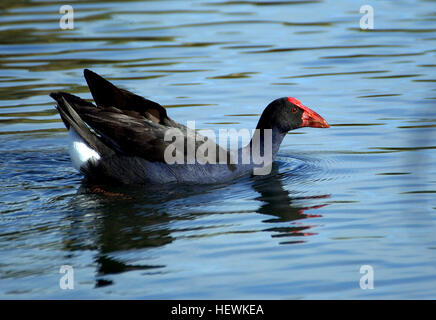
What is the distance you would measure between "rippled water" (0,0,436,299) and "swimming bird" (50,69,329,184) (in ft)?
0.61

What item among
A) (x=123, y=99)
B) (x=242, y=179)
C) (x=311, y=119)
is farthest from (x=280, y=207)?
(x=123, y=99)

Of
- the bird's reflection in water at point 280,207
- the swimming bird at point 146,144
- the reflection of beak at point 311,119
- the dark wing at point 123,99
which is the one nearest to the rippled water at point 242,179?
the bird's reflection in water at point 280,207

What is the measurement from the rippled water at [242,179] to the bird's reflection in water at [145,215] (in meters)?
0.02

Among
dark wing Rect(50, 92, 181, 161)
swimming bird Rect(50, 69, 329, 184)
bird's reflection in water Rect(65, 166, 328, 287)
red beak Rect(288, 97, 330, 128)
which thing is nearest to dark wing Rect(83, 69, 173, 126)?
swimming bird Rect(50, 69, 329, 184)

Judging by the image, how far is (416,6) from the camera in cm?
1678

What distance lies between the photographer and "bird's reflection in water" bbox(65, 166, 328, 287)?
242 inches

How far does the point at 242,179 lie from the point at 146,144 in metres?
1.05

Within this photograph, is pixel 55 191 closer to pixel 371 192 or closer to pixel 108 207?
pixel 108 207

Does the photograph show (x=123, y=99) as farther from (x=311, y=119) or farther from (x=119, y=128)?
(x=311, y=119)

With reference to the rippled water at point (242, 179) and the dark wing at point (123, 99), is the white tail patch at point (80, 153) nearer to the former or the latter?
the rippled water at point (242, 179)

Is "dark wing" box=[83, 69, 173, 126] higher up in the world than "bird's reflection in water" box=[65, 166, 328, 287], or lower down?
higher up

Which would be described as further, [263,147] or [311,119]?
[311,119]

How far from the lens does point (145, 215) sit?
702 centimetres

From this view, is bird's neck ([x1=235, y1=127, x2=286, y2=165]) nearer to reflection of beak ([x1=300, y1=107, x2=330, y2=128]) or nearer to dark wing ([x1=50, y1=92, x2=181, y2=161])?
reflection of beak ([x1=300, y1=107, x2=330, y2=128])
